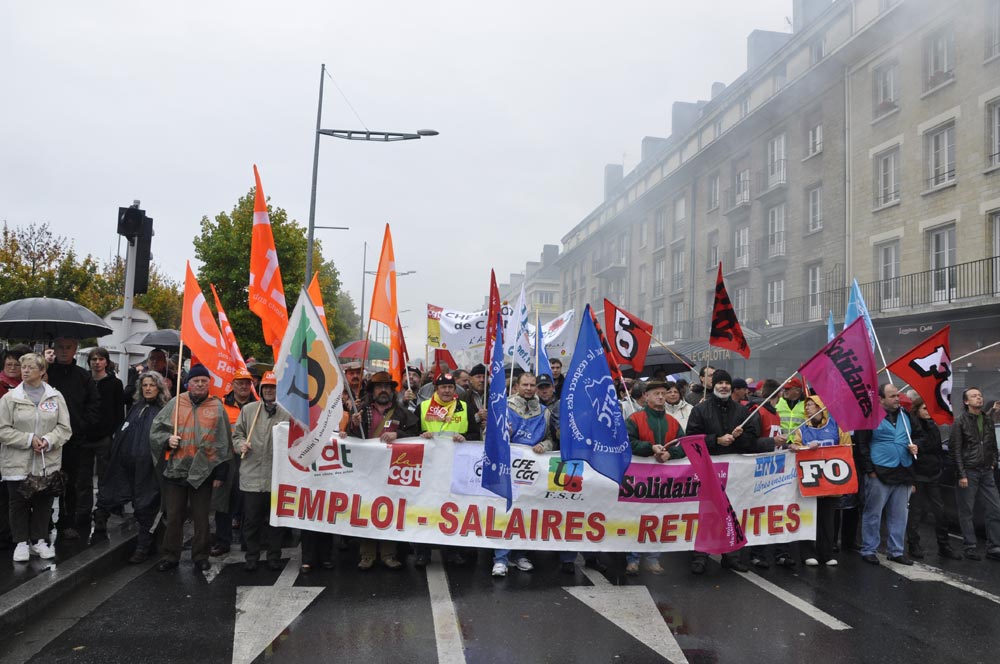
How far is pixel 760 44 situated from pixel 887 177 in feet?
39.5

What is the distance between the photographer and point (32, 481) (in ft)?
18.3

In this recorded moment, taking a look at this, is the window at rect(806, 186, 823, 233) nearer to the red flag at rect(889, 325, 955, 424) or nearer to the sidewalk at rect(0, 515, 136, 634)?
the red flag at rect(889, 325, 955, 424)

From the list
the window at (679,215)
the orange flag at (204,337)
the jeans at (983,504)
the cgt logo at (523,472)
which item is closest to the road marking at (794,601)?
the cgt logo at (523,472)

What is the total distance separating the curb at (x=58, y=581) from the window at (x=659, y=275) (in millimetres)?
30599

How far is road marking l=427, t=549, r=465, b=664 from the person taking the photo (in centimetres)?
430

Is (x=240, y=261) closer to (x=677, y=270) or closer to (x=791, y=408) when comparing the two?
(x=791, y=408)

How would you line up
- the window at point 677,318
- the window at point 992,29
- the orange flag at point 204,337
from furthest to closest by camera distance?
the window at point 677,318 → the window at point 992,29 → the orange flag at point 204,337

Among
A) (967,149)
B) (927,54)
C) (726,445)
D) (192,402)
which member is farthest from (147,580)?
(927,54)

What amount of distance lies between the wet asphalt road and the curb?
12 cm

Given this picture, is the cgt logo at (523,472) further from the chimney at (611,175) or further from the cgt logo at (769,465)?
the chimney at (611,175)

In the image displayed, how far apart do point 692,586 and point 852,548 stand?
8.25 ft

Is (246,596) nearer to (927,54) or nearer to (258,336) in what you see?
(258,336)

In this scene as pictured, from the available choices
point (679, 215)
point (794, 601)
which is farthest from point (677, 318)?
point (794, 601)

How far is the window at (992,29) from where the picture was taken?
→ 16031mm
